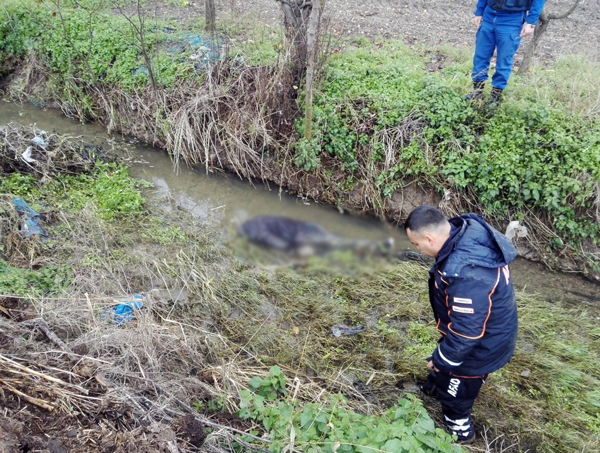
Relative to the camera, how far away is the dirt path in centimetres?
765

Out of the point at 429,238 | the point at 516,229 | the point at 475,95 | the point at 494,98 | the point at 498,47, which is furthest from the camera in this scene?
the point at 475,95

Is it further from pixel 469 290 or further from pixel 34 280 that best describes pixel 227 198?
pixel 469 290

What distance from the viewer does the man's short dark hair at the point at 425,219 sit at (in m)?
2.64

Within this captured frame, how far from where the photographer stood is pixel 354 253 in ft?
16.6

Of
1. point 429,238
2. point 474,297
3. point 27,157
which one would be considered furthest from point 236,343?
point 27,157

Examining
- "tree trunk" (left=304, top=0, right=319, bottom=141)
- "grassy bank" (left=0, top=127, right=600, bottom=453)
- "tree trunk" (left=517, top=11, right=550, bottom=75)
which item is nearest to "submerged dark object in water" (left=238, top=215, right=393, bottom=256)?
"grassy bank" (left=0, top=127, right=600, bottom=453)

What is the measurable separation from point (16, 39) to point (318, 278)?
736cm

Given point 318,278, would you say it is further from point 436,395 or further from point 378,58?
point 378,58

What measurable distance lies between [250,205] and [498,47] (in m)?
3.72

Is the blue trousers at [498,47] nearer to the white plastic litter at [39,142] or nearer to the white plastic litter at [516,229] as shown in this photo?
the white plastic litter at [516,229]

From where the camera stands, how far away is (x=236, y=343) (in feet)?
12.8

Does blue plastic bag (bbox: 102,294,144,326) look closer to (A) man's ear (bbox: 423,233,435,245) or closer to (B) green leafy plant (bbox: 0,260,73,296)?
(B) green leafy plant (bbox: 0,260,73,296)

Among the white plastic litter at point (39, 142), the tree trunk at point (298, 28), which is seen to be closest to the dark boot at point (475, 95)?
the tree trunk at point (298, 28)

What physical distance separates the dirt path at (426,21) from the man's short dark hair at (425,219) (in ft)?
19.3
